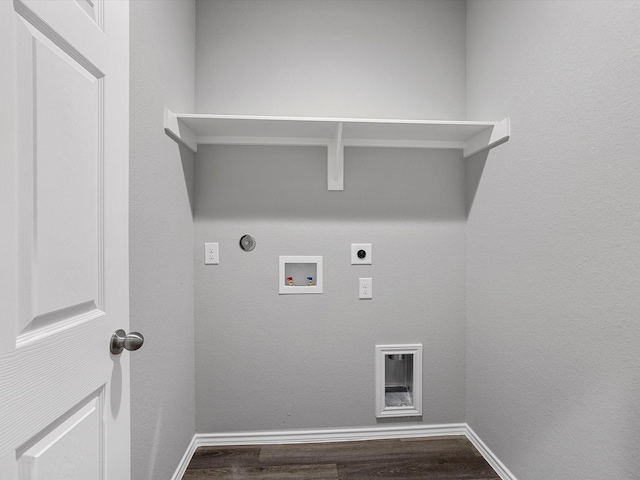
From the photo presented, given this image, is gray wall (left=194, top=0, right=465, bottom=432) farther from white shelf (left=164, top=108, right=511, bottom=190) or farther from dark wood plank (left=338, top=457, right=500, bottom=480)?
dark wood plank (left=338, top=457, right=500, bottom=480)

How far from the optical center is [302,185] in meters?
1.91

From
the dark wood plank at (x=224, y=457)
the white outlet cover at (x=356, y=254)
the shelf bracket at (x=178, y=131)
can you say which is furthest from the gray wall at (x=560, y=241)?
the shelf bracket at (x=178, y=131)

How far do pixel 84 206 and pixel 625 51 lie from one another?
1.54 metres

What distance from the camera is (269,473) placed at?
5.43ft

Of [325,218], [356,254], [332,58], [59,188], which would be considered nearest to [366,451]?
[356,254]

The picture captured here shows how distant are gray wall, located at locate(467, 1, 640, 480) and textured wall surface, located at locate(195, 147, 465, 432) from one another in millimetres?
231

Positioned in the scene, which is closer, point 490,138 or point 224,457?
point 490,138

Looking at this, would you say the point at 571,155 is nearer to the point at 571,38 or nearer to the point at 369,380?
the point at 571,38

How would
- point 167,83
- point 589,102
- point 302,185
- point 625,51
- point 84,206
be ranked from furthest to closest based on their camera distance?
1. point 302,185
2. point 167,83
3. point 589,102
4. point 625,51
5. point 84,206

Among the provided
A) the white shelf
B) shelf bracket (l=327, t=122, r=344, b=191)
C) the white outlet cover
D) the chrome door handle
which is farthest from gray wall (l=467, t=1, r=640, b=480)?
the chrome door handle

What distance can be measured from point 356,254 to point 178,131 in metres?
1.10

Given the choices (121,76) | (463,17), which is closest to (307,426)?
(121,76)

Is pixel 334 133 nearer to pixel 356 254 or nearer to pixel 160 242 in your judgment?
pixel 356 254

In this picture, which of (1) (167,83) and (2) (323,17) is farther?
(2) (323,17)
